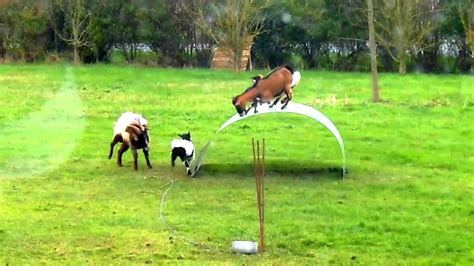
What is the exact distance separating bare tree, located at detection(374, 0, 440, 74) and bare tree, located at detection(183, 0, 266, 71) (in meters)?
2.73

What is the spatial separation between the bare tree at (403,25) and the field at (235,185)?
18.7 ft

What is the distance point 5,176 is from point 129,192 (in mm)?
1355

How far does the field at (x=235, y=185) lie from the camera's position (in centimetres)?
569

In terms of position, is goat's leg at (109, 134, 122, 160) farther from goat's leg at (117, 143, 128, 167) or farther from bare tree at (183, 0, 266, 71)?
bare tree at (183, 0, 266, 71)

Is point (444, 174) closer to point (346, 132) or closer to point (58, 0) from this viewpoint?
point (346, 132)

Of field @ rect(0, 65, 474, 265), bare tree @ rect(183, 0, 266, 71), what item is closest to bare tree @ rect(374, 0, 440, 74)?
bare tree @ rect(183, 0, 266, 71)

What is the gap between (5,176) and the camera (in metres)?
8.09

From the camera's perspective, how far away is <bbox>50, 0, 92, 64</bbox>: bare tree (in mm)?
21219

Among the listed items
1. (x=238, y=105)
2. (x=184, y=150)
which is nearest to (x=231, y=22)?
(x=184, y=150)

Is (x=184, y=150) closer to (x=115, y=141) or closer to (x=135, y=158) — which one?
(x=135, y=158)

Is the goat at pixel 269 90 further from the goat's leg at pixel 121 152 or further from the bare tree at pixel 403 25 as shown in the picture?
the bare tree at pixel 403 25

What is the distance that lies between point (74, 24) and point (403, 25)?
7.50 meters

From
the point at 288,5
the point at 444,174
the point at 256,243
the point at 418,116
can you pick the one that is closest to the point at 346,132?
the point at 418,116

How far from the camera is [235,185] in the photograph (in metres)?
7.73
